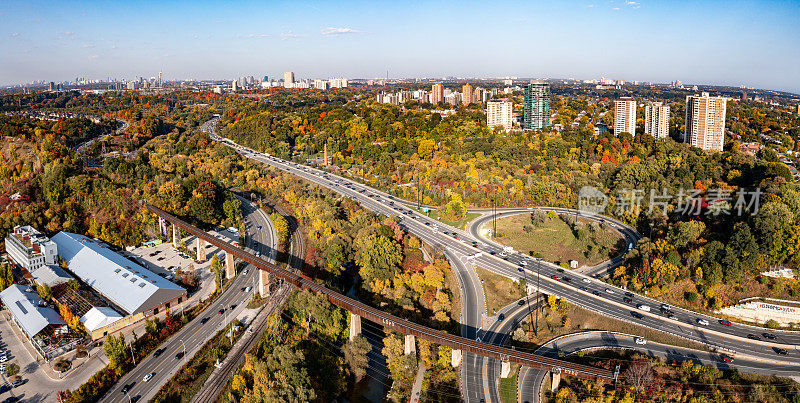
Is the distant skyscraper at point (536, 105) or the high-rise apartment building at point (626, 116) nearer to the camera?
the high-rise apartment building at point (626, 116)

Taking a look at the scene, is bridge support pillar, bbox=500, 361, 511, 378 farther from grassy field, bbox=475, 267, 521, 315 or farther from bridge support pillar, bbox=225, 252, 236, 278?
bridge support pillar, bbox=225, 252, 236, 278

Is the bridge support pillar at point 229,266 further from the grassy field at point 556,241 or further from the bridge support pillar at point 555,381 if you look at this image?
the bridge support pillar at point 555,381

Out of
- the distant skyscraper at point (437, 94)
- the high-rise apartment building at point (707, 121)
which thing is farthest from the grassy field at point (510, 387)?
the distant skyscraper at point (437, 94)

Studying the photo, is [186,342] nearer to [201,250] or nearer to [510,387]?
[201,250]

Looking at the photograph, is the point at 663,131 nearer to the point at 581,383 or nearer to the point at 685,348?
the point at 685,348

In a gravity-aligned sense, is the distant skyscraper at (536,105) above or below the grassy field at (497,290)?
above
